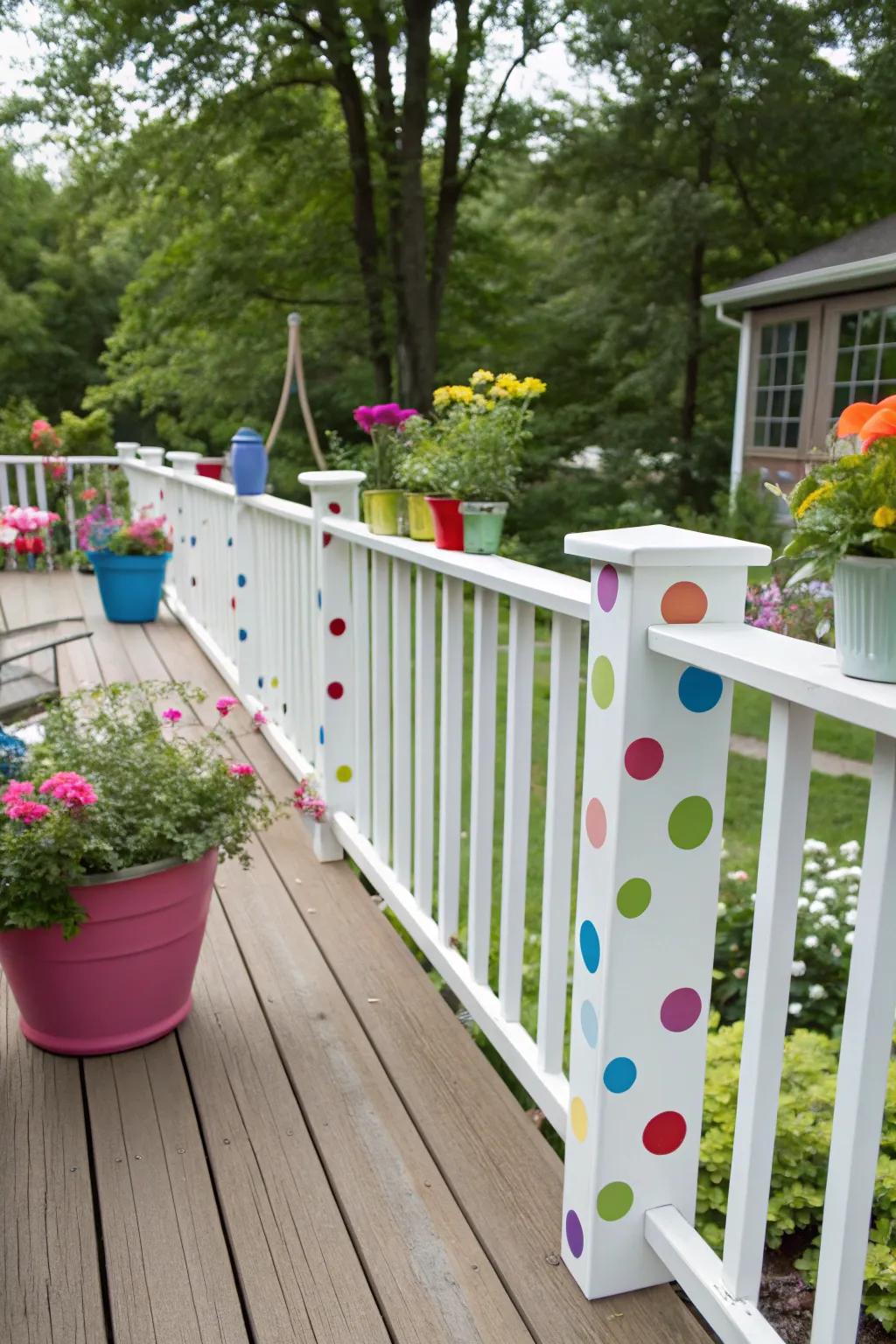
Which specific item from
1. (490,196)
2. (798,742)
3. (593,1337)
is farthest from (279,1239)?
(490,196)

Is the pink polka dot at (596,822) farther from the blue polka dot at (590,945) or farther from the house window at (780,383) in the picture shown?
the house window at (780,383)

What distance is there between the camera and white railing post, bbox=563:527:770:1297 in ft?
4.09

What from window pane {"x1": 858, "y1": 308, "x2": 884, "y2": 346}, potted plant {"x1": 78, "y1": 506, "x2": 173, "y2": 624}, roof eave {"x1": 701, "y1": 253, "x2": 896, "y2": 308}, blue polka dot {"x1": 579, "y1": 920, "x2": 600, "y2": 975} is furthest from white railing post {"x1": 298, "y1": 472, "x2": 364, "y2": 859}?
window pane {"x1": 858, "y1": 308, "x2": 884, "y2": 346}

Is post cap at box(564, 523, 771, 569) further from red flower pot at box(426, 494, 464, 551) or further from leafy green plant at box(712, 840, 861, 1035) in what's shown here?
leafy green plant at box(712, 840, 861, 1035)

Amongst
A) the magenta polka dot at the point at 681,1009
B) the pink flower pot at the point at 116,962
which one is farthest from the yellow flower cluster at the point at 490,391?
the magenta polka dot at the point at 681,1009

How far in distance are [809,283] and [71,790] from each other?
9130 millimetres

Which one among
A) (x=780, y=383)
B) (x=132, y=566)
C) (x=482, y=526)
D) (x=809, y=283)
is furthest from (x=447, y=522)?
(x=780, y=383)

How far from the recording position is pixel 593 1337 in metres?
1.35

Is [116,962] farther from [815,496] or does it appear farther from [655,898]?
[815,496]

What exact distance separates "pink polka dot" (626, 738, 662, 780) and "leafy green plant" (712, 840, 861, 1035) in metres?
1.41

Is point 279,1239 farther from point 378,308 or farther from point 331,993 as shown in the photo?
→ point 378,308

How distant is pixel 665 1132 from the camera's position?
4.59 ft

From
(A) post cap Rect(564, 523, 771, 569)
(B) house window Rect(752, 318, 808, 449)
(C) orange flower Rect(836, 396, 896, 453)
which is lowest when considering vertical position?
(A) post cap Rect(564, 523, 771, 569)

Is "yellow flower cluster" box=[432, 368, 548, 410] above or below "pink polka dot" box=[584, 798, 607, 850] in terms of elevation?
above
